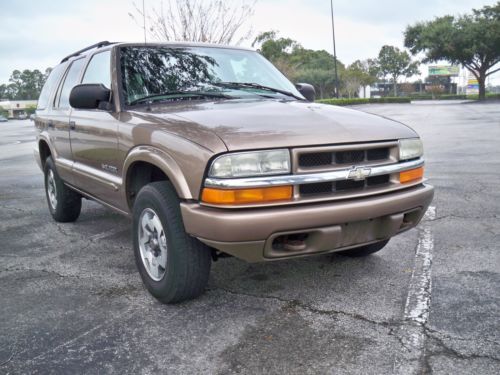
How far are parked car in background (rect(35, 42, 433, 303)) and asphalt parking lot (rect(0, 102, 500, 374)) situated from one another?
1.03 ft

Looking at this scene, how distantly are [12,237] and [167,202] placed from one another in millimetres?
2878

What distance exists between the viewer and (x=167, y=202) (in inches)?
121

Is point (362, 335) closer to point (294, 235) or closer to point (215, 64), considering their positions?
point (294, 235)

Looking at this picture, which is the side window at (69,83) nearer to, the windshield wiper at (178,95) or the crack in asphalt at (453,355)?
the windshield wiper at (178,95)

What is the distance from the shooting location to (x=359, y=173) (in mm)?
2963

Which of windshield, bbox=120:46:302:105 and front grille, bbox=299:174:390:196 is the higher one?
windshield, bbox=120:46:302:105

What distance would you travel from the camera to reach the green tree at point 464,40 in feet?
154

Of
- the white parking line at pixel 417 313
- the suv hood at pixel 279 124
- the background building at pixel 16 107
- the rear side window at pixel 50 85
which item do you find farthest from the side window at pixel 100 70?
the background building at pixel 16 107

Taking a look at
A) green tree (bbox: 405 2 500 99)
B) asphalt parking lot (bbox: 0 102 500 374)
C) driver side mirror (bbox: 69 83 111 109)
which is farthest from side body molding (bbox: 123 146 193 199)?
green tree (bbox: 405 2 500 99)

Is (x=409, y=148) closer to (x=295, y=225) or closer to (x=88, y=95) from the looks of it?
(x=295, y=225)

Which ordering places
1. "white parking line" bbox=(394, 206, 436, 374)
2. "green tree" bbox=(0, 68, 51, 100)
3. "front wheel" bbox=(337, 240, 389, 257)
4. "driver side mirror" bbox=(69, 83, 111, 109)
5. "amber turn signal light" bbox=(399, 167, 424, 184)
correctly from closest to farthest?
"white parking line" bbox=(394, 206, 436, 374), "amber turn signal light" bbox=(399, 167, 424, 184), "driver side mirror" bbox=(69, 83, 111, 109), "front wheel" bbox=(337, 240, 389, 257), "green tree" bbox=(0, 68, 51, 100)

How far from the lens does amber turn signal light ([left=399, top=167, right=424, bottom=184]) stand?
3.25 meters

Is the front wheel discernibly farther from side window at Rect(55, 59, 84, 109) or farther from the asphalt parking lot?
side window at Rect(55, 59, 84, 109)

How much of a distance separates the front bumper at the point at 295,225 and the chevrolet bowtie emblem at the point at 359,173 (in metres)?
0.13
